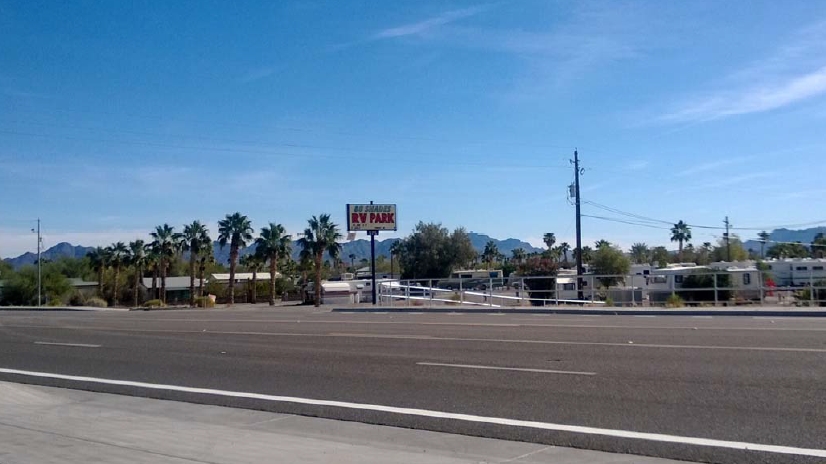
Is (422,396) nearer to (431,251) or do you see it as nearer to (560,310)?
(560,310)

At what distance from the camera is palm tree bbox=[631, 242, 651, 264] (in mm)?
114531

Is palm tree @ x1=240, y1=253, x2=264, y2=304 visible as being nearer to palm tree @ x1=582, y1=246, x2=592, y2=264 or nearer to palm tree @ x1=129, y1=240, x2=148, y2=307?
palm tree @ x1=129, y1=240, x2=148, y2=307

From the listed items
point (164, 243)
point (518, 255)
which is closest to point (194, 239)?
point (164, 243)

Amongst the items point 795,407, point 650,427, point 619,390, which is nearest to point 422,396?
point 619,390

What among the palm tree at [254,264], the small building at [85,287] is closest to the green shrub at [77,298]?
the small building at [85,287]

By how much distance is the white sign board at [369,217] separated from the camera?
54.1 metres

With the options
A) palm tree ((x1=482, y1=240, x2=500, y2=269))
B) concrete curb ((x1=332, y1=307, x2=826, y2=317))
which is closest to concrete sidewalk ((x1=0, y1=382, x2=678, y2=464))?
concrete curb ((x1=332, y1=307, x2=826, y2=317))

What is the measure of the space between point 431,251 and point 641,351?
6334 cm

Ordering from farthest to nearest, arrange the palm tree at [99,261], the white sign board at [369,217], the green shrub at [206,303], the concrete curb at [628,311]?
the palm tree at [99,261] → the green shrub at [206,303] → the white sign board at [369,217] → the concrete curb at [628,311]

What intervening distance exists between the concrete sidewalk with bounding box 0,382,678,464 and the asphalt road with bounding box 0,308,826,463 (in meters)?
0.49

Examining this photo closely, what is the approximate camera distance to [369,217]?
54.5 metres

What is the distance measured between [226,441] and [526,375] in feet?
19.4

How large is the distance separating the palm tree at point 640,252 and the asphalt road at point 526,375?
91.2 m

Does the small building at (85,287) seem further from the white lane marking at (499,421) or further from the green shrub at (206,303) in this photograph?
the white lane marking at (499,421)
